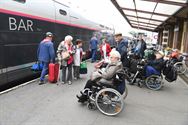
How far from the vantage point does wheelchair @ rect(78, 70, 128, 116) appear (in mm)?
3787

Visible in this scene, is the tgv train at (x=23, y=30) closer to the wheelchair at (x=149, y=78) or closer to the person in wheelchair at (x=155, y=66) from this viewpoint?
the wheelchair at (x=149, y=78)

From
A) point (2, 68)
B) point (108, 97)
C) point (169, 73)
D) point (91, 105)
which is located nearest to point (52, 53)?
point (2, 68)

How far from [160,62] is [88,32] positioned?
700 cm

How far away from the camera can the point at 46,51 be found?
5672 mm

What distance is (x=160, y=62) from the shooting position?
18.7ft

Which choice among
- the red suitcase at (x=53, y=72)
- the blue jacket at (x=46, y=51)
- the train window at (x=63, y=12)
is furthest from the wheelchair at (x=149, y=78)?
the train window at (x=63, y=12)

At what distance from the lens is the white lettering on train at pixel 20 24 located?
5051mm

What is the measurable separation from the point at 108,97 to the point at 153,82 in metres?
2.41

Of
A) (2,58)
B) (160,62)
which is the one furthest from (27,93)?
(160,62)

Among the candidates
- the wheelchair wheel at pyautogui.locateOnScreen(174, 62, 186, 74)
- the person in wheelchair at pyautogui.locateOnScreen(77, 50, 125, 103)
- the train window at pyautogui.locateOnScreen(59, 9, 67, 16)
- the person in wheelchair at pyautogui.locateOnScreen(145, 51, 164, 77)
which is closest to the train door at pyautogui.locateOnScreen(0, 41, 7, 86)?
the person in wheelchair at pyautogui.locateOnScreen(77, 50, 125, 103)

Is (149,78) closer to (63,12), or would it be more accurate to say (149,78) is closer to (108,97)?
(108,97)

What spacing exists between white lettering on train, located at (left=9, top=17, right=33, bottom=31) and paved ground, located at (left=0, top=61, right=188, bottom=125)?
5.31ft

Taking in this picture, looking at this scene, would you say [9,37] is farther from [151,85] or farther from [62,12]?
[151,85]

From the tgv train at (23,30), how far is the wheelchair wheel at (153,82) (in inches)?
141
